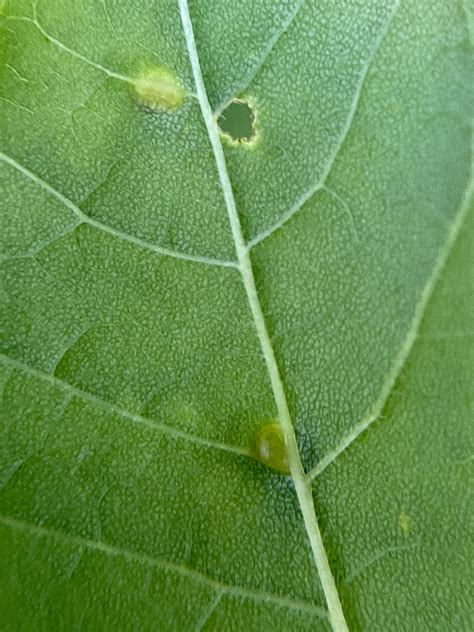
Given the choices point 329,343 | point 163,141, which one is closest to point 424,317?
point 329,343

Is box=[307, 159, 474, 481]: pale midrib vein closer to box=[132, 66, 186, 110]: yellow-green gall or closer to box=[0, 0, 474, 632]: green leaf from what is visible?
box=[0, 0, 474, 632]: green leaf

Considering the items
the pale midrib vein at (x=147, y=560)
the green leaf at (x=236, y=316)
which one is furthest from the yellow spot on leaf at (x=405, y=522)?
the pale midrib vein at (x=147, y=560)

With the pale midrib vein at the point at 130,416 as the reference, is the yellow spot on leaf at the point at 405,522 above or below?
below

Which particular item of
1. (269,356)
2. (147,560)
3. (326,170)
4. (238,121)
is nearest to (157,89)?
(238,121)

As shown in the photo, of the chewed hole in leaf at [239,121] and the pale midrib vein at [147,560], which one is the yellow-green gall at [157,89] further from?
the pale midrib vein at [147,560]

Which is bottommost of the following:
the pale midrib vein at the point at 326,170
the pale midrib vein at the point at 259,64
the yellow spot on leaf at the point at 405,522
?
the yellow spot on leaf at the point at 405,522

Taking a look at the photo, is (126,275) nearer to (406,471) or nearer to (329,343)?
(329,343)

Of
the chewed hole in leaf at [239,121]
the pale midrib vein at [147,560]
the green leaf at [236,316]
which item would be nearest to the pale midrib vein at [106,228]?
the green leaf at [236,316]

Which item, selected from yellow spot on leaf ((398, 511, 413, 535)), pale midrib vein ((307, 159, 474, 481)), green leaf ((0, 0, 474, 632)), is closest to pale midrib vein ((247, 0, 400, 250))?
green leaf ((0, 0, 474, 632))
